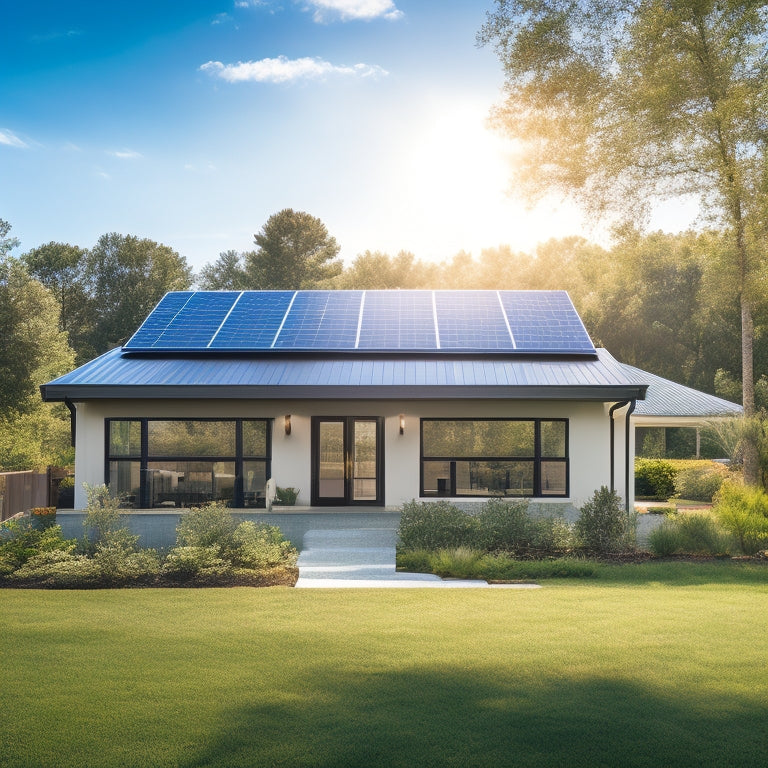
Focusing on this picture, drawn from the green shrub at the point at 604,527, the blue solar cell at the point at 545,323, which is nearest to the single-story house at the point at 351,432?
the blue solar cell at the point at 545,323

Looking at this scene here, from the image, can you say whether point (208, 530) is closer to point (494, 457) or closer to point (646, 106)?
point (494, 457)

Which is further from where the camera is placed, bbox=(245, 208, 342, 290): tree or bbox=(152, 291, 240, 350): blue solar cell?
bbox=(245, 208, 342, 290): tree

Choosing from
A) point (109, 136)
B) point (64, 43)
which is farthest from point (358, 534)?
point (109, 136)

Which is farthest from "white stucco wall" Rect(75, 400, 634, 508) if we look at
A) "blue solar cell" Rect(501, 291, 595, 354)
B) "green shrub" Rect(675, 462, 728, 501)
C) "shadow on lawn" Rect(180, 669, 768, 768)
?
"shadow on lawn" Rect(180, 669, 768, 768)

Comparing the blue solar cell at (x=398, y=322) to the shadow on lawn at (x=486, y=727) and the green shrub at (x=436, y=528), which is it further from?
the shadow on lawn at (x=486, y=727)

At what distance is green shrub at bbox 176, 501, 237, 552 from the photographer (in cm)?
1167

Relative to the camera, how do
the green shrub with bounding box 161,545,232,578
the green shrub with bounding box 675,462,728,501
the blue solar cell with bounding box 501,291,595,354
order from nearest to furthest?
the green shrub with bounding box 161,545,232,578, the blue solar cell with bounding box 501,291,595,354, the green shrub with bounding box 675,462,728,501

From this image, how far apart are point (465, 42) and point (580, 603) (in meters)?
14.7

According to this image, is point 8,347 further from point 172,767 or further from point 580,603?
point 172,767

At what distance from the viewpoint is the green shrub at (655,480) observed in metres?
24.0

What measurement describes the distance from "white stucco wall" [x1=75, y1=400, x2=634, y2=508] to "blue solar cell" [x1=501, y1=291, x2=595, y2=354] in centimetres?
202

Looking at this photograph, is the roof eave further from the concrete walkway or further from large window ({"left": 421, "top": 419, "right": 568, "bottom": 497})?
the concrete walkway

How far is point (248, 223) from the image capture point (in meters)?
51.5

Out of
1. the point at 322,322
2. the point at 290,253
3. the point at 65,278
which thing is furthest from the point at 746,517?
the point at 65,278
